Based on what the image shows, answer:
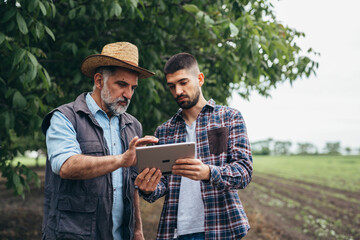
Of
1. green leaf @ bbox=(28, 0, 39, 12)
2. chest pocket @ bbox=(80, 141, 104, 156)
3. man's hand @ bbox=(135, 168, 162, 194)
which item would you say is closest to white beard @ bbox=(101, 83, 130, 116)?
chest pocket @ bbox=(80, 141, 104, 156)

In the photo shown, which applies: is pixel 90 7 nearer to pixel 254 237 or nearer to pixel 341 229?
pixel 254 237

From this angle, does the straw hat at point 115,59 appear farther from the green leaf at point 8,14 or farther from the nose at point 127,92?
the green leaf at point 8,14

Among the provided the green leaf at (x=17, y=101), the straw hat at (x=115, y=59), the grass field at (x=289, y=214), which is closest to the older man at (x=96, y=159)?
the straw hat at (x=115, y=59)

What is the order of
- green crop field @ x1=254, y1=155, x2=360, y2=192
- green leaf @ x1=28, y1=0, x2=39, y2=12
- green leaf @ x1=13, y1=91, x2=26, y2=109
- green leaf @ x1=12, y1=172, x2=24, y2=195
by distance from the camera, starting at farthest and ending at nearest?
green crop field @ x1=254, y1=155, x2=360, y2=192 → green leaf @ x1=12, y1=172, x2=24, y2=195 → green leaf @ x1=13, y1=91, x2=26, y2=109 → green leaf @ x1=28, y1=0, x2=39, y2=12

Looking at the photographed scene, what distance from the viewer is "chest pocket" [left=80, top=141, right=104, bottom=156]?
7.29ft

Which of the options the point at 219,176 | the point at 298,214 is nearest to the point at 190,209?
the point at 219,176

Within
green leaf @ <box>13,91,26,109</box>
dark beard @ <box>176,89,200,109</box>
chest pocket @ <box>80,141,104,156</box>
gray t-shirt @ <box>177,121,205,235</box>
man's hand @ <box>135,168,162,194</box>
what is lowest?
gray t-shirt @ <box>177,121,205,235</box>

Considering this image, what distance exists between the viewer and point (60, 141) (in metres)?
2.10

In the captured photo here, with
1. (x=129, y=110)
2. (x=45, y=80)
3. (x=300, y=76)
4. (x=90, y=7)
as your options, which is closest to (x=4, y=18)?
(x=45, y=80)

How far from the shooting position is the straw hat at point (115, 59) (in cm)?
250

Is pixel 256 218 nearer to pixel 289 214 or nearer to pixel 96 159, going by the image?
pixel 289 214

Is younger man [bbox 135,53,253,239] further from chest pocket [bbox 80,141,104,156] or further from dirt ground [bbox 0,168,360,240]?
dirt ground [bbox 0,168,360,240]

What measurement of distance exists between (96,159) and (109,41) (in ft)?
10.0

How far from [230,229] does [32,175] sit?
10.2 feet
